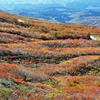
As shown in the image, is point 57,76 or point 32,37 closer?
point 57,76

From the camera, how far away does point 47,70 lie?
41656 mm

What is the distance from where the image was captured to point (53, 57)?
4862cm

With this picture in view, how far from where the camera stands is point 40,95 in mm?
23328

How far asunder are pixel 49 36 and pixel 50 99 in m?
48.1

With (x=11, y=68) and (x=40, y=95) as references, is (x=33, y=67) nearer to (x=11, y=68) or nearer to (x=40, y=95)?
(x=11, y=68)

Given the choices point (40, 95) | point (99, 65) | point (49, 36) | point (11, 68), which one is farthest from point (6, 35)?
point (40, 95)

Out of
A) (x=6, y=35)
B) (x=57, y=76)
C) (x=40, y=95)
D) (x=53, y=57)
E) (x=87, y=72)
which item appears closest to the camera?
(x=40, y=95)

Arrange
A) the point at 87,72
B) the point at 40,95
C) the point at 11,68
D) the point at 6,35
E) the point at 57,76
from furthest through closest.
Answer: the point at 6,35, the point at 87,72, the point at 57,76, the point at 11,68, the point at 40,95

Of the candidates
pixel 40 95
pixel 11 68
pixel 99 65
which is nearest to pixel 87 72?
pixel 99 65

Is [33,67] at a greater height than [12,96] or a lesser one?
lesser

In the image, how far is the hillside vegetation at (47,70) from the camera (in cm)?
2397

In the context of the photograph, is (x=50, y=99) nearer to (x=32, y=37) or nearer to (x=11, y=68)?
(x=11, y=68)

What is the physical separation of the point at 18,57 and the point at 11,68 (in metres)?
13.8

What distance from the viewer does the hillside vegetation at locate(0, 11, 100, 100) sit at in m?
24.0
